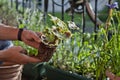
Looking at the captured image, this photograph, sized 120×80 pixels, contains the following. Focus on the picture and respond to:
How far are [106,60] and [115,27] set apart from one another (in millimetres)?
220

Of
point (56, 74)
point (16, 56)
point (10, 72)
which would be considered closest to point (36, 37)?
point (16, 56)

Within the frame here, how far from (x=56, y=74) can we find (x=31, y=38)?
87 cm

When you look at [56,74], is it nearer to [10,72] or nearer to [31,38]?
[10,72]

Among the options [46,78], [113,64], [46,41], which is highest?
[46,41]

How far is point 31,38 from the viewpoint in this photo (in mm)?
1675

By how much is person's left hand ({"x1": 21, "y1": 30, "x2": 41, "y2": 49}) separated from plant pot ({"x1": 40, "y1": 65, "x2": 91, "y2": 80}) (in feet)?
2.17

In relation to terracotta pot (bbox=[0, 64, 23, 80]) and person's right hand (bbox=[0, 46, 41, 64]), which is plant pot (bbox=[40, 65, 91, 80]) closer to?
terracotta pot (bbox=[0, 64, 23, 80])

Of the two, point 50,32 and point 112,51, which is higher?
point 50,32

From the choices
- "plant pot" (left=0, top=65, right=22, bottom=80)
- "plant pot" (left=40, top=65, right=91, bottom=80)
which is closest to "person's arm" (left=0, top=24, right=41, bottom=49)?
"plant pot" (left=0, top=65, right=22, bottom=80)

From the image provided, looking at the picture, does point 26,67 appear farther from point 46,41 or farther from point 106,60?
point 46,41

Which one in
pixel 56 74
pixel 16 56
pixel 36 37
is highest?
pixel 36 37

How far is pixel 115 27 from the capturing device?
2107mm

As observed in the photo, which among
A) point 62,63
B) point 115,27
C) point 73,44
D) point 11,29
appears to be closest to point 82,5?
point 73,44

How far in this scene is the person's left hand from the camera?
5.42 feet
